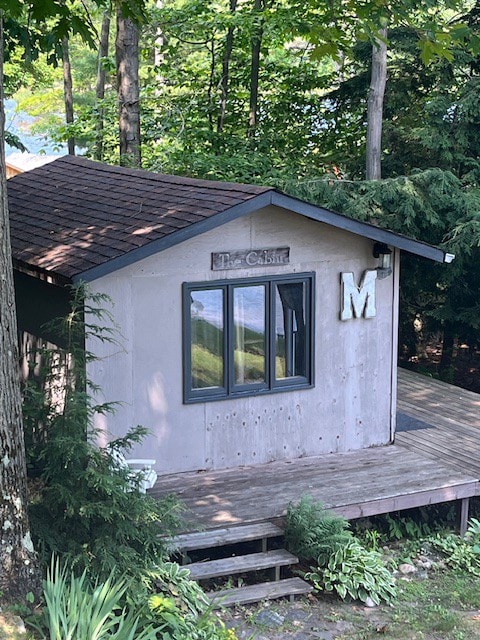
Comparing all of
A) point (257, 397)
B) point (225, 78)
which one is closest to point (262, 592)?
point (257, 397)

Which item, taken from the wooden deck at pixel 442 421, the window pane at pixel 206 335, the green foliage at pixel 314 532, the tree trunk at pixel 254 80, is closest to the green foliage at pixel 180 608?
the green foliage at pixel 314 532

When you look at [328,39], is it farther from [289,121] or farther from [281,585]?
[289,121]

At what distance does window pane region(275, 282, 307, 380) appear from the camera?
949cm


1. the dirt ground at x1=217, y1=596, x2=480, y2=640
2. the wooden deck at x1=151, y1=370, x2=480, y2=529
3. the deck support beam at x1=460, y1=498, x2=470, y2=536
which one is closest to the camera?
the dirt ground at x1=217, y1=596, x2=480, y2=640

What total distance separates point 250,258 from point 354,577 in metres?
3.19

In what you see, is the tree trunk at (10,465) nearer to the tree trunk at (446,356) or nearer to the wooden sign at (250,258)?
the wooden sign at (250,258)

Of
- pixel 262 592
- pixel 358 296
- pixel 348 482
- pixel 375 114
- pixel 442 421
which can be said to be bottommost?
pixel 262 592

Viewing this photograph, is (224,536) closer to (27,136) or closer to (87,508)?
(87,508)

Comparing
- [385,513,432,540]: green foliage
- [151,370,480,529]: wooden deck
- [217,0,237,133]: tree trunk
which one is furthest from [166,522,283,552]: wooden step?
[217,0,237,133]: tree trunk

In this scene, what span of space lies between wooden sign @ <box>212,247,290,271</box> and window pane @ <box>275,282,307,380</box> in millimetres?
263

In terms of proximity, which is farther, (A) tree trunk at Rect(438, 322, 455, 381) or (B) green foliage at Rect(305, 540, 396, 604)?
(A) tree trunk at Rect(438, 322, 455, 381)

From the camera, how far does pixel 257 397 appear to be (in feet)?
31.0

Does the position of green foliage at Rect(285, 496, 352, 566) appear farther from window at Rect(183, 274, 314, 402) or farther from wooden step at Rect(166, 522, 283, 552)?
window at Rect(183, 274, 314, 402)

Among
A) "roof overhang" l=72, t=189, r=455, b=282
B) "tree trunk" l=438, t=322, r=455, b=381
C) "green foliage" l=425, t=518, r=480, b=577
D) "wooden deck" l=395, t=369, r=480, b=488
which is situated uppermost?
"roof overhang" l=72, t=189, r=455, b=282
